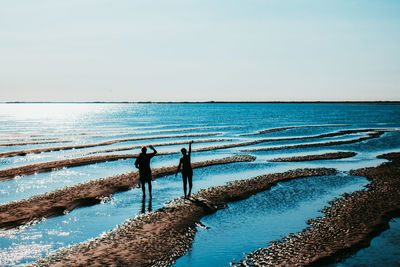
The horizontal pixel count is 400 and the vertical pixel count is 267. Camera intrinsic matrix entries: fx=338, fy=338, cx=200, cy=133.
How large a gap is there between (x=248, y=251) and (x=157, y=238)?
10.3 feet

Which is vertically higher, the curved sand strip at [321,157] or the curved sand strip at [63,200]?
the curved sand strip at [321,157]

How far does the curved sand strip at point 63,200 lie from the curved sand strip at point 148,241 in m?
4.13

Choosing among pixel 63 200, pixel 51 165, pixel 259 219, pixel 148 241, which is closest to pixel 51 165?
pixel 51 165

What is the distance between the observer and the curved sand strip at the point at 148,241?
984cm

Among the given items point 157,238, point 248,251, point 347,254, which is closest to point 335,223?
point 347,254

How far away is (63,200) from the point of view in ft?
55.8

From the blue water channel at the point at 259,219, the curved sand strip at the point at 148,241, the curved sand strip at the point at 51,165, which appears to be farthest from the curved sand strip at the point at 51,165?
the blue water channel at the point at 259,219

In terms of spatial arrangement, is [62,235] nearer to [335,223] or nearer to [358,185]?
[335,223]

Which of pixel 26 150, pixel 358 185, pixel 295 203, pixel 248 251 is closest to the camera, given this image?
pixel 248 251

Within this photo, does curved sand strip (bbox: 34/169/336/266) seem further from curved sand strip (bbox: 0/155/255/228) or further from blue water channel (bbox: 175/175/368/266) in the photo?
curved sand strip (bbox: 0/155/255/228)

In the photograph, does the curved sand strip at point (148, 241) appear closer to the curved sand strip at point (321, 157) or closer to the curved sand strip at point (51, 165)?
the curved sand strip at point (321, 157)

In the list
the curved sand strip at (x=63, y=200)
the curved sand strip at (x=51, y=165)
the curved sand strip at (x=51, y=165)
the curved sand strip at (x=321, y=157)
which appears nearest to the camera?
the curved sand strip at (x=63, y=200)

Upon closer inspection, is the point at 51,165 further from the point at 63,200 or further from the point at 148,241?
the point at 148,241

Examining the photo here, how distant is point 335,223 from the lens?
12.9 m
